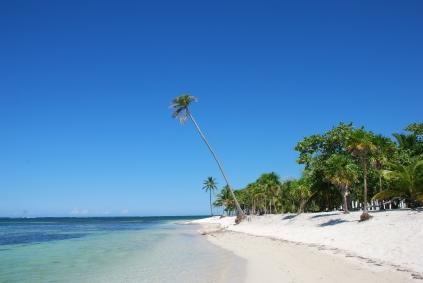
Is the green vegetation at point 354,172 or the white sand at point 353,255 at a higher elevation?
the green vegetation at point 354,172

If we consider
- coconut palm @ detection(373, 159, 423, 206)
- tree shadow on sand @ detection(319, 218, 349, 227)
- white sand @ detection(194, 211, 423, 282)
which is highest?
coconut palm @ detection(373, 159, 423, 206)

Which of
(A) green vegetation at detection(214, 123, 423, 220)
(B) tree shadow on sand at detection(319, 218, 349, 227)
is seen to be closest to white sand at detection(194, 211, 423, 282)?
(B) tree shadow on sand at detection(319, 218, 349, 227)

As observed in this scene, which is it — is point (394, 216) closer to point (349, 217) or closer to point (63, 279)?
point (349, 217)

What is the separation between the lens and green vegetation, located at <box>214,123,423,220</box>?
31.0 metres

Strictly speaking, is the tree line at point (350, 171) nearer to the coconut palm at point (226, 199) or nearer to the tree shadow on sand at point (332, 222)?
the tree shadow on sand at point (332, 222)

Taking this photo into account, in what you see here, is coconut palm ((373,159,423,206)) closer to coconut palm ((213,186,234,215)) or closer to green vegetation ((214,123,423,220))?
green vegetation ((214,123,423,220))

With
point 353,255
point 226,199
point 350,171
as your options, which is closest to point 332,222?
point 350,171

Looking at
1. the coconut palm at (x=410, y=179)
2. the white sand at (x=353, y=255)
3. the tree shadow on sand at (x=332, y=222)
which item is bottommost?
the white sand at (x=353, y=255)

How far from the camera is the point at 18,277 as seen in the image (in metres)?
20.6

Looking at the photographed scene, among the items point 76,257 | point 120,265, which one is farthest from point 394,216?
point 76,257

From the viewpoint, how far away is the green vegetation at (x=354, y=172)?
31.0 meters

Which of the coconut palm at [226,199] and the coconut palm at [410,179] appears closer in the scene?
the coconut palm at [410,179]

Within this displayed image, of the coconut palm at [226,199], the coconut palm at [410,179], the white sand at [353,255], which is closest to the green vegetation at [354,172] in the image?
the coconut palm at [410,179]

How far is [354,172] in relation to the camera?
3622 cm
